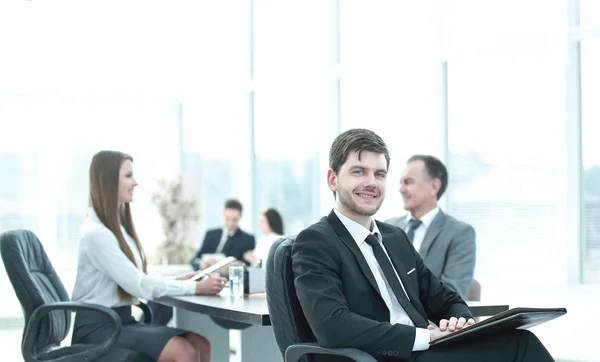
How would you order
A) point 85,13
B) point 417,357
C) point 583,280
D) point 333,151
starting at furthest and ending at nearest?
point 85,13, point 583,280, point 333,151, point 417,357

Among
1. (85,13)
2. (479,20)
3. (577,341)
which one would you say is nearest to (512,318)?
(577,341)

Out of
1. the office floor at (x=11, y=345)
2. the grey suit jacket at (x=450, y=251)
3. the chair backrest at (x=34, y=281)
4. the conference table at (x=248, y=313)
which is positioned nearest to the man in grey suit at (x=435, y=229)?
the grey suit jacket at (x=450, y=251)

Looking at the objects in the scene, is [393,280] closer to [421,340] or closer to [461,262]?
[421,340]

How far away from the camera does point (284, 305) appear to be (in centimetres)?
302

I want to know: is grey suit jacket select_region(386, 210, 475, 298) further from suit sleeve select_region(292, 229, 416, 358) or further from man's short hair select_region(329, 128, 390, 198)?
suit sleeve select_region(292, 229, 416, 358)

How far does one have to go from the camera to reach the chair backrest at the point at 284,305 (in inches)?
118

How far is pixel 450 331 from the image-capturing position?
2.90 m

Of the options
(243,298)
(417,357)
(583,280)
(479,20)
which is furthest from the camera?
(479,20)

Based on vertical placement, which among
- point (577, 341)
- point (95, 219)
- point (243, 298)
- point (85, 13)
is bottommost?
point (577, 341)

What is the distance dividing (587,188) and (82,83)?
6399mm

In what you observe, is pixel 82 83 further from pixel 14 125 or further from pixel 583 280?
pixel 583 280

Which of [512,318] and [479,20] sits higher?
[479,20]

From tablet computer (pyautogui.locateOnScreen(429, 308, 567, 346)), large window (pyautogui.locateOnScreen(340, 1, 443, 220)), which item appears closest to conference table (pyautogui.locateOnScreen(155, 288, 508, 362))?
tablet computer (pyautogui.locateOnScreen(429, 308, 567, 346))

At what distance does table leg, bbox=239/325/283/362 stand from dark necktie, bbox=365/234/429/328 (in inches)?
45.5
